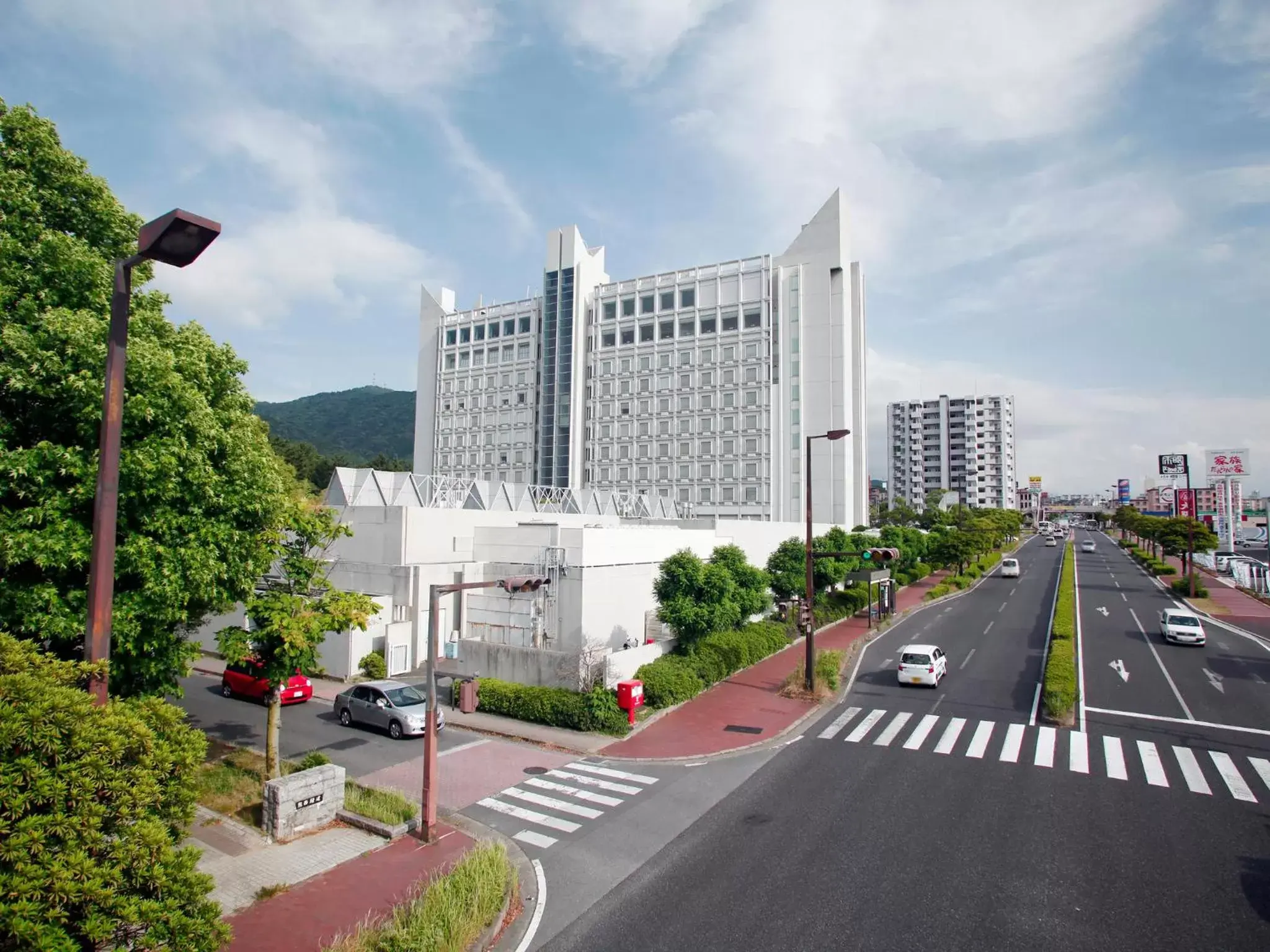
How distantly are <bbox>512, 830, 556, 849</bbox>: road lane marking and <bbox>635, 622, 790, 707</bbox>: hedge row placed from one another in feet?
31.5

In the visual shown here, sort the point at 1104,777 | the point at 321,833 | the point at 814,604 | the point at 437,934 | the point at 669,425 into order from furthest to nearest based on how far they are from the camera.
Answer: the point at 669,425, the point at 814,604, the point at 1104,777, the point at 321,833, the point at 437,934

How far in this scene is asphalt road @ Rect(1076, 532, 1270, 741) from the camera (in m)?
22.8

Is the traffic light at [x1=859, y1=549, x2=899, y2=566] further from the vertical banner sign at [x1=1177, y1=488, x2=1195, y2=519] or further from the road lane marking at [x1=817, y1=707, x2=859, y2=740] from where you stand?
the vertical banner sign at [x1=1177, y1=488, x2=1195, y2=519]

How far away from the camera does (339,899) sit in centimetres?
1138

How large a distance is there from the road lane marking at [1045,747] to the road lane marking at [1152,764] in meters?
2.01

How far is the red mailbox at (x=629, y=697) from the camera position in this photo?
2161 centimetres

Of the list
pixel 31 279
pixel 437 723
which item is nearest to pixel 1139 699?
pixel 437 723

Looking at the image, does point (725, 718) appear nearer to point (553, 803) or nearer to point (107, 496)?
point (553, 803)

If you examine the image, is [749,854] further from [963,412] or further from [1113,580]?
[963,412]

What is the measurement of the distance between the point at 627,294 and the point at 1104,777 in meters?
69.2

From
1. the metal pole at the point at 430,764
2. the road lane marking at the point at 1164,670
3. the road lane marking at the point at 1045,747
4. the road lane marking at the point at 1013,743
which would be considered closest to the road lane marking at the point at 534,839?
the metal pole at the point at 430,764

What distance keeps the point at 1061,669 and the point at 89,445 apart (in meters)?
28.7

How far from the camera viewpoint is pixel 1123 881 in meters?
11.8

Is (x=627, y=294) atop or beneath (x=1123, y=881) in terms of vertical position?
atop
